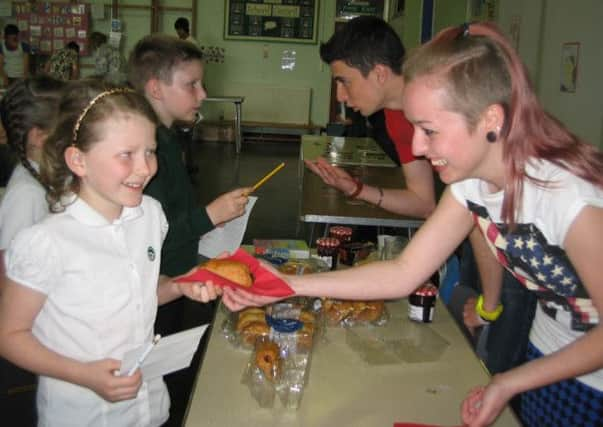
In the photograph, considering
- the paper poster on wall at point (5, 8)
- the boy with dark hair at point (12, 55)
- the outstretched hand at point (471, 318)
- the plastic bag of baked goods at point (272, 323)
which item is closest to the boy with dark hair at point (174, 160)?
the plastic bag of baked goods at point (272, 323)

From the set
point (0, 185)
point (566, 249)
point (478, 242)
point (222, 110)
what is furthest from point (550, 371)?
point (222, 110)

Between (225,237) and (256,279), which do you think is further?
(225,237)

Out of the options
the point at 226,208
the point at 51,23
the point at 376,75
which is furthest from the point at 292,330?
the point at 51,23

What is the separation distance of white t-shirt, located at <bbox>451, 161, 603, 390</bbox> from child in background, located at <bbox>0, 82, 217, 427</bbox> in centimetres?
68

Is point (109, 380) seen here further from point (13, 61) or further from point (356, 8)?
point (356, 8)

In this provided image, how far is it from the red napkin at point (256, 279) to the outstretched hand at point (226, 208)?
53cm

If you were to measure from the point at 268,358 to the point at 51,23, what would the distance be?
35.6ft

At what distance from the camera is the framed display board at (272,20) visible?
10.7m

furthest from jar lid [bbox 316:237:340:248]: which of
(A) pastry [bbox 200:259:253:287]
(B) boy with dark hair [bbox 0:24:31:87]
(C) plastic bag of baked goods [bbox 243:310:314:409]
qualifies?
(B) boy with dark hair [bbox 0:24:31:87]

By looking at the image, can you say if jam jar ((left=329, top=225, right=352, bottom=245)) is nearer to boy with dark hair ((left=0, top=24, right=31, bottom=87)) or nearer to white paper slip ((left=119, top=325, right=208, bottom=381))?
white paper slip ((left=119, top=325, right=208, bottom=381))

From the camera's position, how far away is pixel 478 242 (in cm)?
171

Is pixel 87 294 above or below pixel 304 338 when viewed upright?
above

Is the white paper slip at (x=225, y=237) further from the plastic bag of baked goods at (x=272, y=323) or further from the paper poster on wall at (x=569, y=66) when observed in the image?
the paper poster on wall at (x=569, y=66)

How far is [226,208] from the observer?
6.40ft
